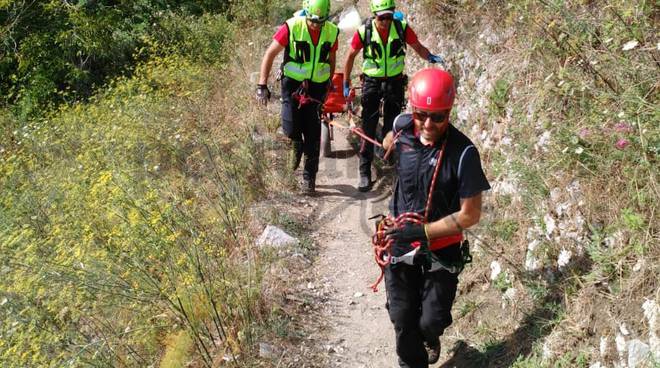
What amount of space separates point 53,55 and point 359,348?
32.1 ft

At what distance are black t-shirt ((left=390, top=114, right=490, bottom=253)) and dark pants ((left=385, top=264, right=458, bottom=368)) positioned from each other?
1.22 ft

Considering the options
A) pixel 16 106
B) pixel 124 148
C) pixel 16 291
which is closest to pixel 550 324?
pixel 16 291

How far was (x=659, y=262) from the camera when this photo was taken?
284 centimetres

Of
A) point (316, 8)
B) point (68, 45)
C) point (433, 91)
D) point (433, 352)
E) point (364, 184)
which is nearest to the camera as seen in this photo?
point (433, 91)

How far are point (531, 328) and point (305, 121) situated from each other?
3.65 metres

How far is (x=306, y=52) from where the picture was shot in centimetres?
605

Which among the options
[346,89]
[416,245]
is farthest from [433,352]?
[346,89]

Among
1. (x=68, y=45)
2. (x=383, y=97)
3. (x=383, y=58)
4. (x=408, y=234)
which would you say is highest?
(x=408, y=234)

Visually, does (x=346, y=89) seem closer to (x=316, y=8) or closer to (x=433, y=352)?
(x=316, y=8)

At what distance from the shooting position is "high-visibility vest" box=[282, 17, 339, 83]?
5938 millimetres

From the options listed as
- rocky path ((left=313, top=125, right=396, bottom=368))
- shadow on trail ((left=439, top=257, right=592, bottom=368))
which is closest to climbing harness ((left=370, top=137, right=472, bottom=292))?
shadow on trail ((left=439, top=257, right=592, bottom=368))

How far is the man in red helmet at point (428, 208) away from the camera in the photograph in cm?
303

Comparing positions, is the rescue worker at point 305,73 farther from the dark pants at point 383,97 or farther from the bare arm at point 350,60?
the dark pants at point 383,97

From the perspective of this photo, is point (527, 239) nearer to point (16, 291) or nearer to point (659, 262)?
point (659, 262)
